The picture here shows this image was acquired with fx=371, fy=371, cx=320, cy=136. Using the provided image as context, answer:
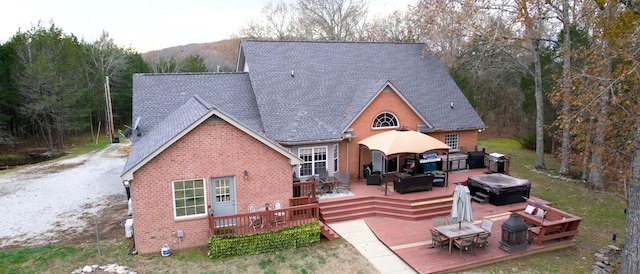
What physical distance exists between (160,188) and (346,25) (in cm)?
3557

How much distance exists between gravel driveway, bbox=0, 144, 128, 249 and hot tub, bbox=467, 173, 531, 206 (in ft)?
47.8

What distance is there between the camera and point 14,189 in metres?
20.6

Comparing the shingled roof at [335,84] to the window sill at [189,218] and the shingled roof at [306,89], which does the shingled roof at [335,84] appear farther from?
the window sill at [189,218]

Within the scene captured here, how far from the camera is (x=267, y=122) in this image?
17484 millimetres

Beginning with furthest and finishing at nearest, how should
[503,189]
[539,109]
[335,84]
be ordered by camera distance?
[539,109] < [335,84] < [503,189]

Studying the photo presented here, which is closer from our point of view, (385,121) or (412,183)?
(412,183)

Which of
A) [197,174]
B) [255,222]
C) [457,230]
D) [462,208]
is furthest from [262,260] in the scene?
[462,208]

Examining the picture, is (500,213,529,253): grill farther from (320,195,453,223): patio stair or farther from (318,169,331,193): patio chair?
(318,169,331,193): patio chair

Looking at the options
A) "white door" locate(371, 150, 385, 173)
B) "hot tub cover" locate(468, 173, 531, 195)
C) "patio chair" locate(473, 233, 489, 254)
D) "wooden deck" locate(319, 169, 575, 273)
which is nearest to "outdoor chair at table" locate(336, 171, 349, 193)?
"wooden deck" locate(319, 169, 575, 273)

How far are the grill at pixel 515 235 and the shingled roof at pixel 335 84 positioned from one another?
26.4 feet

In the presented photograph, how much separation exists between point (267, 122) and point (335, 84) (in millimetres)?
4942

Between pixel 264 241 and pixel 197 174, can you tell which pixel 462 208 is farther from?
pixel 197 174

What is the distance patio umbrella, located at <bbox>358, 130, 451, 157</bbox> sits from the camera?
15.7 metres

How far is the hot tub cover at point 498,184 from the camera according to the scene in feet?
50.4
